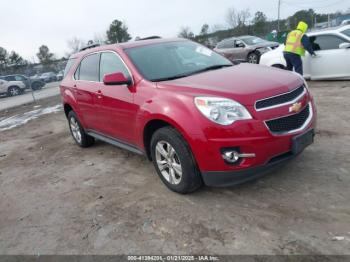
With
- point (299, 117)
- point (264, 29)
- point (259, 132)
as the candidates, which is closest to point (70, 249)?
point (259, 132)

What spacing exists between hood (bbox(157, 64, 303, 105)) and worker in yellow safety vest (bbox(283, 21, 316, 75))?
5204 millimetres

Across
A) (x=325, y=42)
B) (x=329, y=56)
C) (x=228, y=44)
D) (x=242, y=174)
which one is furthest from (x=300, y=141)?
(x=228, y=44)

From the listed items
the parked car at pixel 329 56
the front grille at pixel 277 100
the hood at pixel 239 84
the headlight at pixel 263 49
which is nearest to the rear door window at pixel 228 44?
the headlight at pixel 263 49

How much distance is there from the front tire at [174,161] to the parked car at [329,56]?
671cm

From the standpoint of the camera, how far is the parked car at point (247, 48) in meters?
14.5

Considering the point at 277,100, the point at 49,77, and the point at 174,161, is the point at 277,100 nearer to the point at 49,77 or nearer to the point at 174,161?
the point at 174,161

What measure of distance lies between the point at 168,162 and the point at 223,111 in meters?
0.97

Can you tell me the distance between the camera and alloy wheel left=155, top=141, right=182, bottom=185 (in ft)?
12.2

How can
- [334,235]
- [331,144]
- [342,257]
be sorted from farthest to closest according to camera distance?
[331,144] → [334,235] → [342,257]

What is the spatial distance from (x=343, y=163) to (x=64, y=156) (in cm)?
448

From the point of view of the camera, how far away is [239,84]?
3480 mm

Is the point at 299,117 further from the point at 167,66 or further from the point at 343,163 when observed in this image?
the point at 167,66

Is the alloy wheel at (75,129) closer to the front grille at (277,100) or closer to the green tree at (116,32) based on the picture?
the front grille at (277,100)

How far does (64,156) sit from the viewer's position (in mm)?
6117
